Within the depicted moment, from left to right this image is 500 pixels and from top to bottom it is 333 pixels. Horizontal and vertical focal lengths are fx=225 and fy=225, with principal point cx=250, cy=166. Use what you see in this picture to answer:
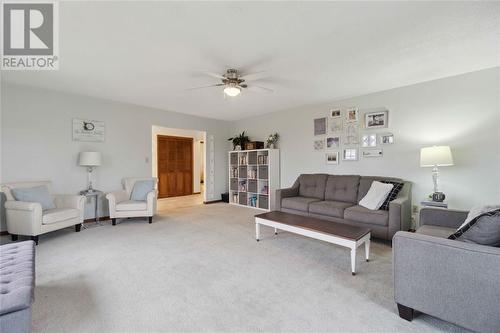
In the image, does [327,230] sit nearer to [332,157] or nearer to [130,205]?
[332,157]

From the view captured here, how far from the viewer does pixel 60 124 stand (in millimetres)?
3961

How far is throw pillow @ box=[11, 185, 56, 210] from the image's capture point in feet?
10.7

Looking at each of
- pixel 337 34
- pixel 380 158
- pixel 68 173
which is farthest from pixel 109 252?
pixel 380 158

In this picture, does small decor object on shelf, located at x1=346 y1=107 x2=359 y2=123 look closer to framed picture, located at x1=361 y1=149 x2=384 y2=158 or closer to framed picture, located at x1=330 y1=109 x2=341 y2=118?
framed picture, located at x1=330 y1=109 x2=341 y2=118

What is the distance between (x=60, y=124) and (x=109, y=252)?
2.64m

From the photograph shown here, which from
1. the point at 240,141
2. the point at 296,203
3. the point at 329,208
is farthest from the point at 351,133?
the point at 240,141

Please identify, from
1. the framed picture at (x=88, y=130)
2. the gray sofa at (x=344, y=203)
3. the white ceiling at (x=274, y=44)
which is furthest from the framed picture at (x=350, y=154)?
the framed picture at (x=88, y=130)

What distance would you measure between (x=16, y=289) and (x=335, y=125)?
4.73 m

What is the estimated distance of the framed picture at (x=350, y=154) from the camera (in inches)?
169

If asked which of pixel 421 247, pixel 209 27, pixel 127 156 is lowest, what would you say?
pixel 421 247

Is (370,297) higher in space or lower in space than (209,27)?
lower

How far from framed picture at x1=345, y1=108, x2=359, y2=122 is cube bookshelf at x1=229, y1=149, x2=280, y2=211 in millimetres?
1799

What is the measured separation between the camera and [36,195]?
11.0ft

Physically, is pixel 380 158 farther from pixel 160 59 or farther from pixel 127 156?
pixel 127 156
